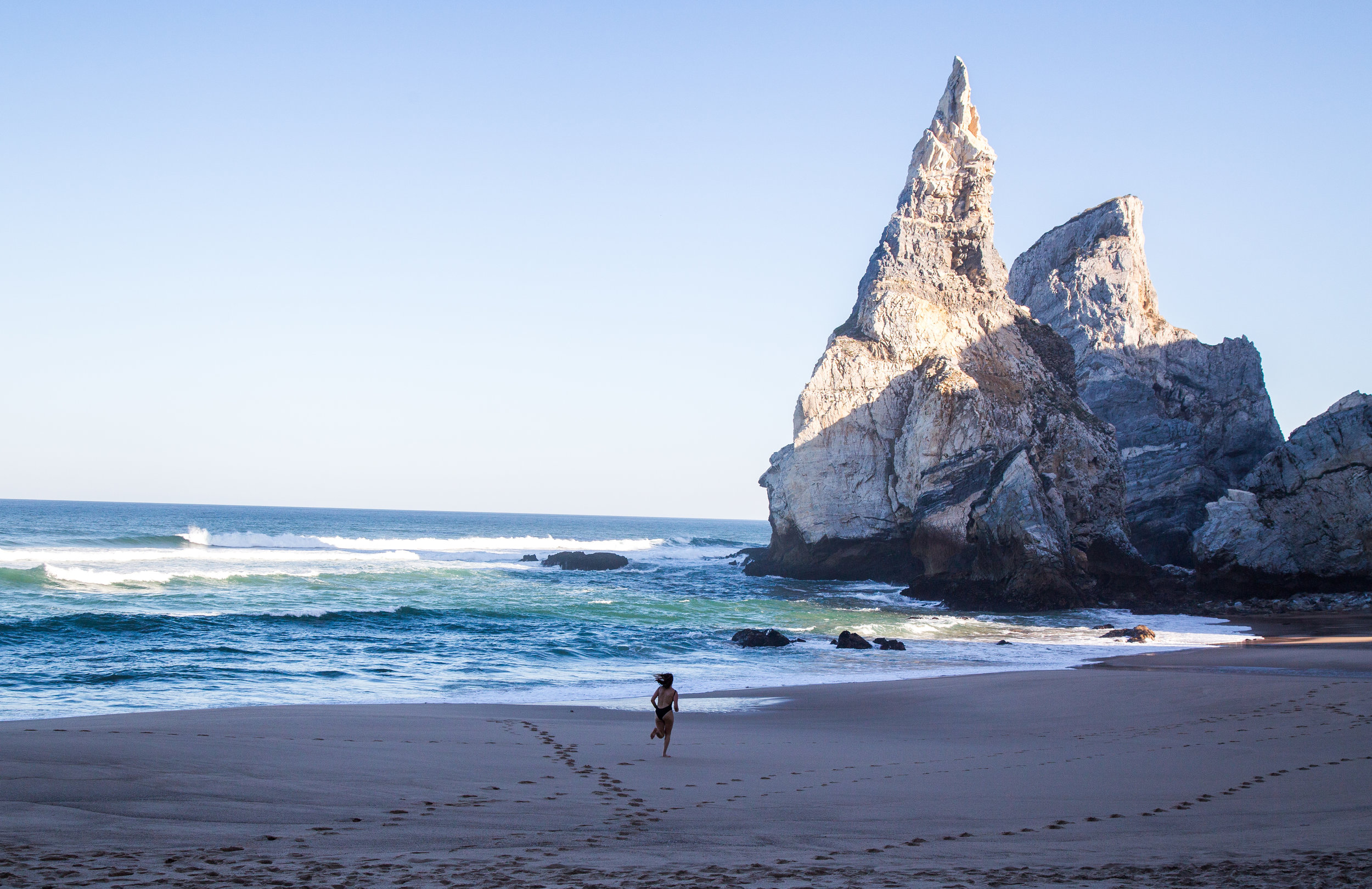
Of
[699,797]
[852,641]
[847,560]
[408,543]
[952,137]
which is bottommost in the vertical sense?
[408,543]

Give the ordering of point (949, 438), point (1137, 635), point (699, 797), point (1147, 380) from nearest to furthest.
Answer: point (699, 797) → point (1137, 635) → point (949, 438) → point (1147, 380)

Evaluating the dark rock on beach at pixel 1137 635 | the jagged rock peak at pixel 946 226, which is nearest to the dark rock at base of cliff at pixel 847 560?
the jagged rock peak at pixel 946 226

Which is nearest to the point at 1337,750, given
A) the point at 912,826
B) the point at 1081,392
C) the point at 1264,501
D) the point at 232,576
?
the point at 912,826

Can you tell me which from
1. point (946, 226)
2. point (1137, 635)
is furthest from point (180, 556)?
point (1137, 635)

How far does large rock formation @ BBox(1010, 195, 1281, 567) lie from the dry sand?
32952mm

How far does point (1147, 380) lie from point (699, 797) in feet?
154

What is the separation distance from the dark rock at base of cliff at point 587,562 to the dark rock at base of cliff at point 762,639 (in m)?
30.2

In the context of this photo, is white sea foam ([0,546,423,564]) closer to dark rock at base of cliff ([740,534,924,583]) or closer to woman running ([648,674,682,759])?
dark rock at base of cliff ([740,534,924,583])

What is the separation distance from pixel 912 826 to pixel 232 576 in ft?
119

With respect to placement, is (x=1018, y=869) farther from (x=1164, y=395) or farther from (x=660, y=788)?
(x=1164, y=395)

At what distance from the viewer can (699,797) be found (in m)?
7.65

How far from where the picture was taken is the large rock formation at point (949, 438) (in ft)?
107

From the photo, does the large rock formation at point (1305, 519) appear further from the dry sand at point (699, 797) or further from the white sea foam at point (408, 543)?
the white sea foam at point (408, 543)

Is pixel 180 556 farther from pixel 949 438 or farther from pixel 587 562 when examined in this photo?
pixel 949 438
